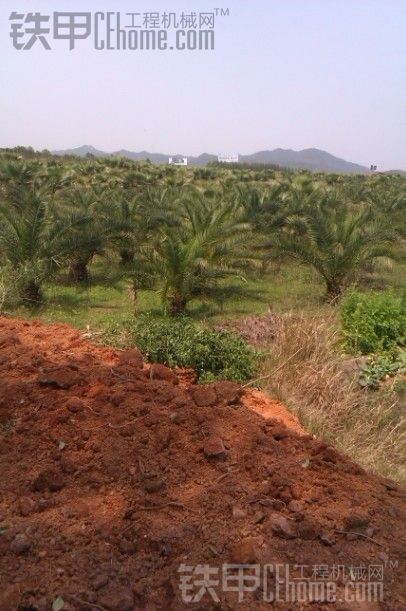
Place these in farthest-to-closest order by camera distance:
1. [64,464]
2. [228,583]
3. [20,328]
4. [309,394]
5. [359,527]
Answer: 1. [20,328]
2. [309,394]
3. [64,464]
4. [359,527]
5. [228,583]

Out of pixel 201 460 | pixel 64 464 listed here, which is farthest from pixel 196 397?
pixel 64 464

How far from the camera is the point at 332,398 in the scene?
527cm

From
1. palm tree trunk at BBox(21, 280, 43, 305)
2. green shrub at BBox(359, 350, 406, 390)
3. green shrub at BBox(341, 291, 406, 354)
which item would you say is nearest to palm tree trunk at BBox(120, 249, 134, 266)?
palm tree trunk at BBox(21, 280, 43, 305)

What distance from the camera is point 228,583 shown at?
269 centimetres

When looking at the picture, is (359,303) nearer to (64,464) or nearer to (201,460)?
(201,460)

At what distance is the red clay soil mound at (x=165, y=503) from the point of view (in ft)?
8.70

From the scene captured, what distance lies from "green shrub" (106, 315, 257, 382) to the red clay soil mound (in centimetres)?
102

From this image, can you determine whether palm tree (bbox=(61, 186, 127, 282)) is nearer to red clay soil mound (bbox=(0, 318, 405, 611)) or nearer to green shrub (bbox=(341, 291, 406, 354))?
green shrub (bbox=(341, 291, 406, 354))

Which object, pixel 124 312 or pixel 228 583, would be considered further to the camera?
pixel 124 312

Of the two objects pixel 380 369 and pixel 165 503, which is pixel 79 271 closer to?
pixel 380 369

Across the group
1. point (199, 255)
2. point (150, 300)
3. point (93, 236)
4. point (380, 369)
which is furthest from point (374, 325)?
point (93, 236)

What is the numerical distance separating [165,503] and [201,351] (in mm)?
2582

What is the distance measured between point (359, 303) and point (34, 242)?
5426 millimetres

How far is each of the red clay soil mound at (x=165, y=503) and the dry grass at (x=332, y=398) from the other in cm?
78
